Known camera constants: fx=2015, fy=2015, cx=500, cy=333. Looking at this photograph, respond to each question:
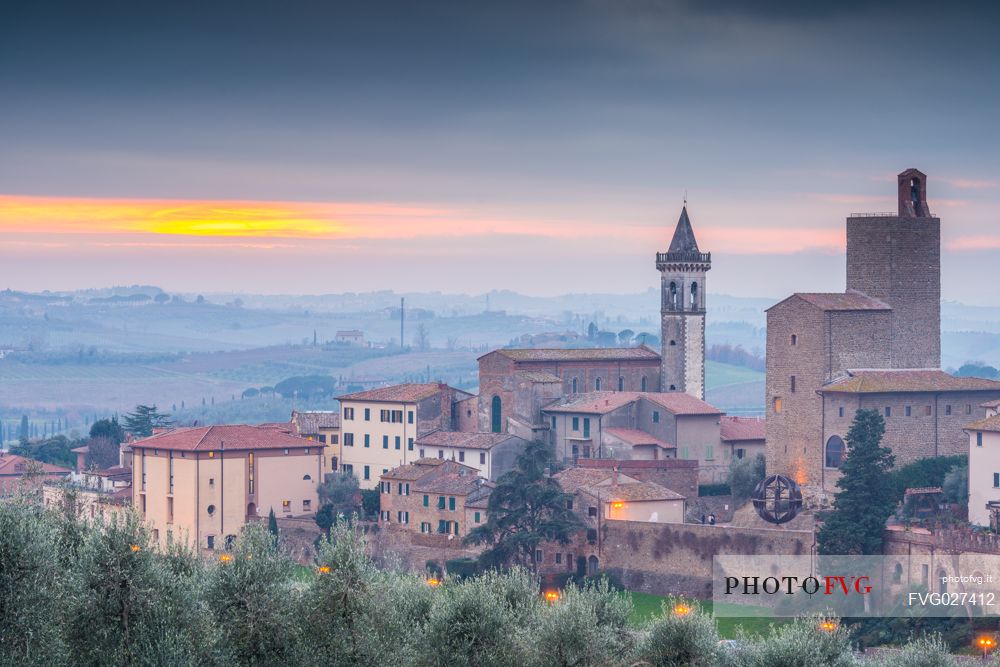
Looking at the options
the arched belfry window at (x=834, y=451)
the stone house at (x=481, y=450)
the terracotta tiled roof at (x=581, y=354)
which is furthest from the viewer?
the terracotta tiled roof at (x=581, y=354)

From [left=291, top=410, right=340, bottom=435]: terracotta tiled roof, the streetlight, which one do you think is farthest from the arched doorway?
the streetlight

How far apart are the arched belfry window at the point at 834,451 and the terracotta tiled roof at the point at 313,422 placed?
75.1ft

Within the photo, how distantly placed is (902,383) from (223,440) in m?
25.5

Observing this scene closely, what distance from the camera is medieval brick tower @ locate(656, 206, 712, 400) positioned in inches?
3221

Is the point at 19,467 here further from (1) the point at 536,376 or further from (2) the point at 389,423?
(1) the point at 536,376

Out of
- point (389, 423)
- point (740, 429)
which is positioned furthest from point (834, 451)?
point (389, 423)

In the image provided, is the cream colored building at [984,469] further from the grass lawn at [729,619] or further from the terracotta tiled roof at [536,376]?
the terracotta tiled roof at [536,376]

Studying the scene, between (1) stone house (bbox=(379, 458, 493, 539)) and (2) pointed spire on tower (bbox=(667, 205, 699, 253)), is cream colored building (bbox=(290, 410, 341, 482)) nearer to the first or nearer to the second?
(1) stone house (bbox=(379, 458, 493, 539))

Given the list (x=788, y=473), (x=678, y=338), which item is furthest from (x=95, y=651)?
(x=678, y=338)

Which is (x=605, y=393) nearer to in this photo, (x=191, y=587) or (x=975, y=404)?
(x=975, y=404)

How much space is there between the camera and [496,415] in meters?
77.2

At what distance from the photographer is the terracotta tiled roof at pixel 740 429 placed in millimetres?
75375

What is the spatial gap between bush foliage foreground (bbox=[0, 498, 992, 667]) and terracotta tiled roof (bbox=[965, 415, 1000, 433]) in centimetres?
1763

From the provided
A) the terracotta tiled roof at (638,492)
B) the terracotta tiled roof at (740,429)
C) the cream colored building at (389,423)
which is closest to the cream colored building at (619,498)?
the terracotta tiled roof at (638,492)
